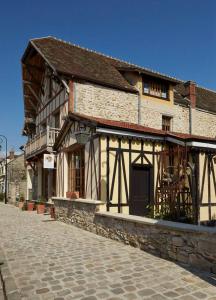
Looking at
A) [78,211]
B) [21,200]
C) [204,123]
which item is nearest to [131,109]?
[204,123]

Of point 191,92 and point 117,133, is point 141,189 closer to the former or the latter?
point 117,133

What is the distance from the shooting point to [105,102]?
1470cm

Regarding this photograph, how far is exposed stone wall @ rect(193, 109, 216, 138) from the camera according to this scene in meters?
18.3

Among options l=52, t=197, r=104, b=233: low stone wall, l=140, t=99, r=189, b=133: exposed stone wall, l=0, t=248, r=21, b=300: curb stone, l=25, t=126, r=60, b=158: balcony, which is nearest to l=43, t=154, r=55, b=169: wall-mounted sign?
l=25, t=126, r=60, b=158: balcony

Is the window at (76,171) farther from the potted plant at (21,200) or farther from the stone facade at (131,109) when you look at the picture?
the potted plant at (21,200)

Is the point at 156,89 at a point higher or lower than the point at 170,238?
higher

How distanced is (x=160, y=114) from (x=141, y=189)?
763 cm

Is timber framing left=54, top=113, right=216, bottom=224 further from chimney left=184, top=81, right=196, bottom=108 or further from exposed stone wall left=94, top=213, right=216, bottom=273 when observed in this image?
chimney left=184, top=81, right=196, bottom=108

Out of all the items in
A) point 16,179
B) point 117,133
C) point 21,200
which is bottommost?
point 21,200

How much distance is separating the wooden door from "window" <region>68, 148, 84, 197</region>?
203 cm

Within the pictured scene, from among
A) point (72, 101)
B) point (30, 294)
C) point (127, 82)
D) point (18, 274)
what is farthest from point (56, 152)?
point (30, 294)

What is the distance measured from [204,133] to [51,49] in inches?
411

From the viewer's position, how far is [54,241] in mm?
7629

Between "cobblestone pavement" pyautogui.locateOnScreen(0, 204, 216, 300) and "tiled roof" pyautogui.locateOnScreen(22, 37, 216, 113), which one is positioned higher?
"tiled roof" pyautogui.locateOnScreen(22, 37, 216, 113)
